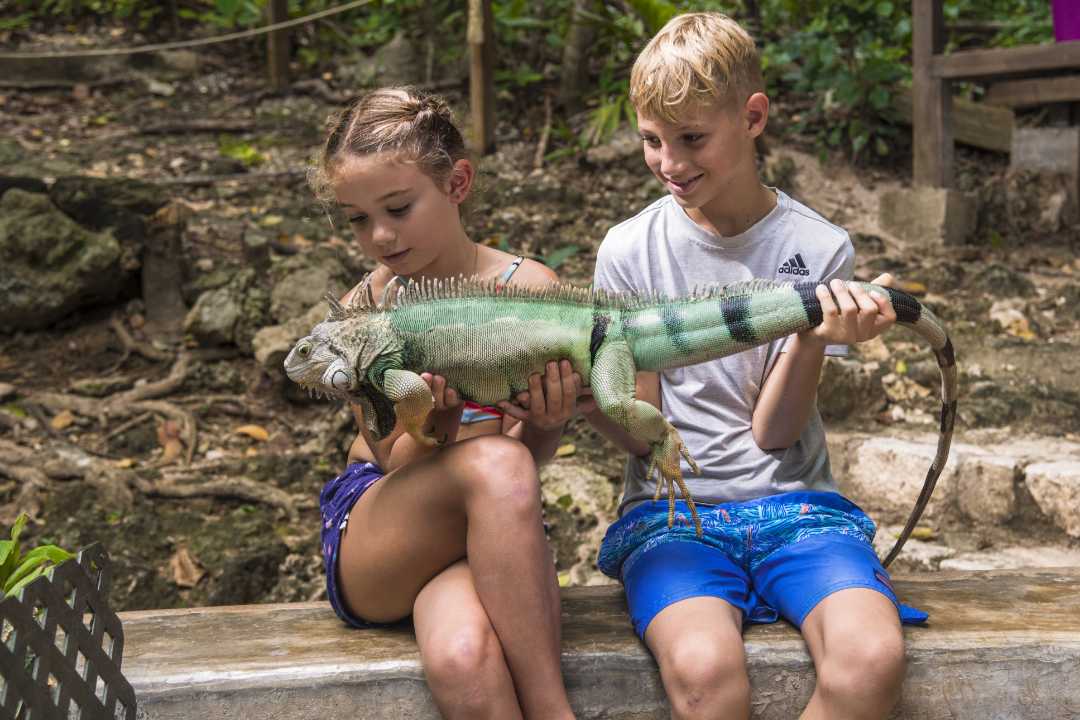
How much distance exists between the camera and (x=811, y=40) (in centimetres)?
734

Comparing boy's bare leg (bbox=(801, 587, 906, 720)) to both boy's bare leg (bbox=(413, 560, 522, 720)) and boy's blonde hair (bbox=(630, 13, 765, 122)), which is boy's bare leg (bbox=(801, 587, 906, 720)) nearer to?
boy's bare leg (bbox=(413, 560, 522, 720))

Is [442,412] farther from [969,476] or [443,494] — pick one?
[969,476]

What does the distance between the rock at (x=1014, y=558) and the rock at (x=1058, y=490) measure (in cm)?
11

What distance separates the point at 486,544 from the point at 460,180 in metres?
1.01

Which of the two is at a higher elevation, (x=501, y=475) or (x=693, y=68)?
(x=693, y=68)

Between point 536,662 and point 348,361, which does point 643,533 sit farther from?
point 348,361

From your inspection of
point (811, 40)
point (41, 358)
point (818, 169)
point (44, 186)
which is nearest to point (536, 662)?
point (41, 358)

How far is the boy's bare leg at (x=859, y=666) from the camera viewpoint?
2164 millimetres

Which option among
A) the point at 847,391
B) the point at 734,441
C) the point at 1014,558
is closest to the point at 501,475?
the point at 734,441

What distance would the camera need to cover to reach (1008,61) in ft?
20.5

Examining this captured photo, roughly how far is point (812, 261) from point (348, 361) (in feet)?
4.07

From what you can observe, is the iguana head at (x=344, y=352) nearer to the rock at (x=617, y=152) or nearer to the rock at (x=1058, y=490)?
the rock at (x=1058, y=490)

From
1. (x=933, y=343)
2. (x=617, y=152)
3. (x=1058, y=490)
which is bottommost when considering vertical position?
(x=1058, y=490)

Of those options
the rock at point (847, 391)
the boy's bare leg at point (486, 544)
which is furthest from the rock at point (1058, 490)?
the boy's bare leg at point (486, 544)
